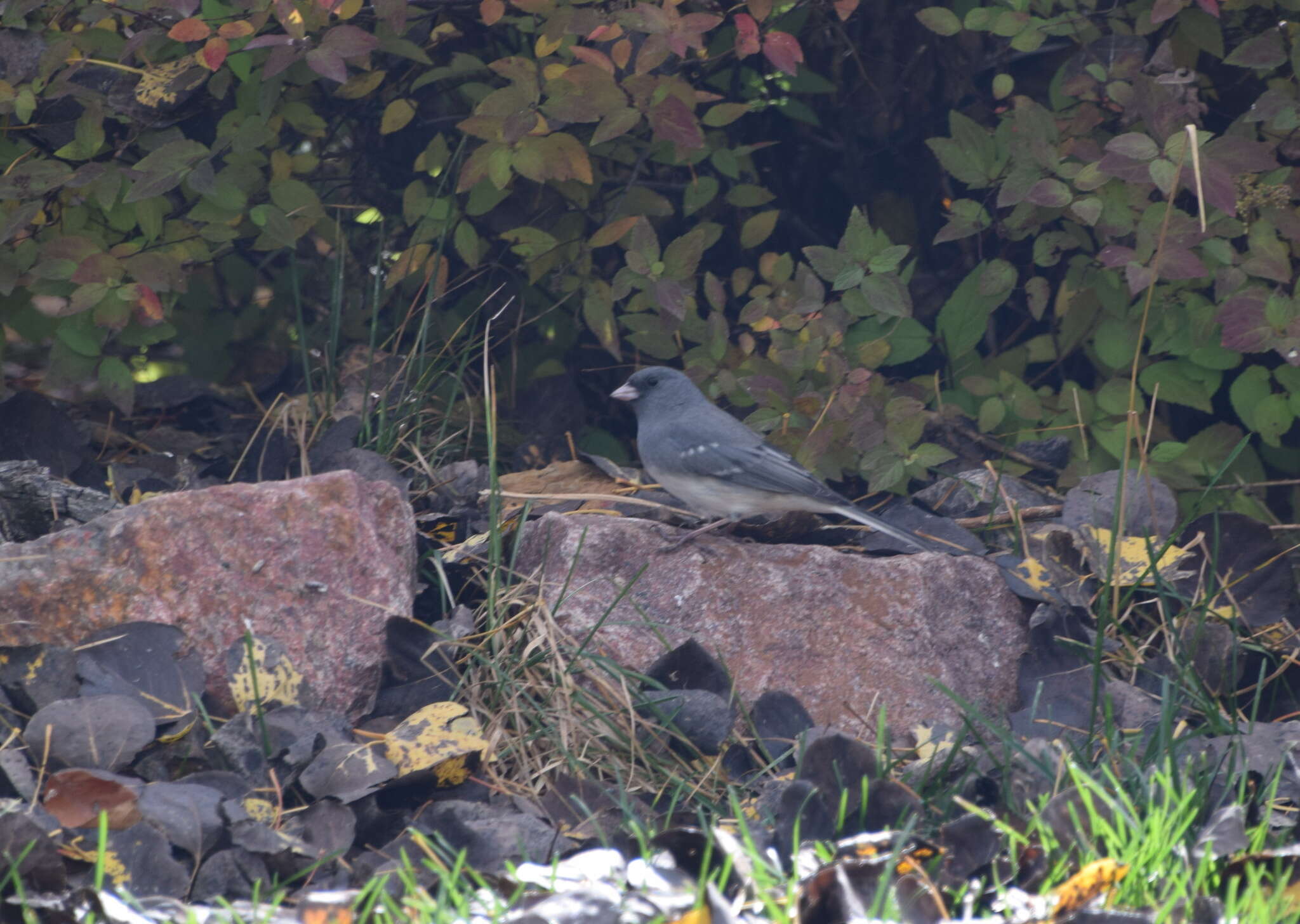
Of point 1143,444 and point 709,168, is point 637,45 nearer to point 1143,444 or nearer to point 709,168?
point 709,168

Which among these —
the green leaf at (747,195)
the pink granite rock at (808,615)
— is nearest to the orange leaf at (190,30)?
the pink granite rock at (808,615)

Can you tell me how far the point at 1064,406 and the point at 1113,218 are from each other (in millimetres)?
571

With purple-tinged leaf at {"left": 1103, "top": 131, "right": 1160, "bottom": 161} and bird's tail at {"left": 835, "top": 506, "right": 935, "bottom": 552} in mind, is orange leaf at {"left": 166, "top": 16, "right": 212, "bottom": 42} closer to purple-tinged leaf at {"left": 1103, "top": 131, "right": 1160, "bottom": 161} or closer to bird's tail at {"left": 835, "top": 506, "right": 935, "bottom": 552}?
bird's tail at {"left": 835, "top": 506, "right": 935, "bottom": 552}

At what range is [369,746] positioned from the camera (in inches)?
84.9

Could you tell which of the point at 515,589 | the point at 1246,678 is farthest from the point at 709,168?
the point at 1246,678

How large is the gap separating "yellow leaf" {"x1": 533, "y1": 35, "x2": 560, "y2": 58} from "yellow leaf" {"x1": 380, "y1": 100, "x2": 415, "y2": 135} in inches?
17.0

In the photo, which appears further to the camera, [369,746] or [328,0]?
[328,0]

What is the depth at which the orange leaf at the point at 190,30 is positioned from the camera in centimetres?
275

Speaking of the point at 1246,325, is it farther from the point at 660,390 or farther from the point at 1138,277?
the point at 660,390

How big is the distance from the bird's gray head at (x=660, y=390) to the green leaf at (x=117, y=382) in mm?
1219

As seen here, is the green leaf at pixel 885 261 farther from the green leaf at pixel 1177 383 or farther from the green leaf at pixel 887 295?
the green leaf at pixel 1177 383

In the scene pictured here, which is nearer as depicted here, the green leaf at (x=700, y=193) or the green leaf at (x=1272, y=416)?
the green leaf at (x=1272, y=416)

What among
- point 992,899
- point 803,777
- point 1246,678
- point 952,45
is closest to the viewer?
point 992,899

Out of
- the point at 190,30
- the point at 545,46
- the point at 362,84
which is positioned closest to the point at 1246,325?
the point at 545,46
